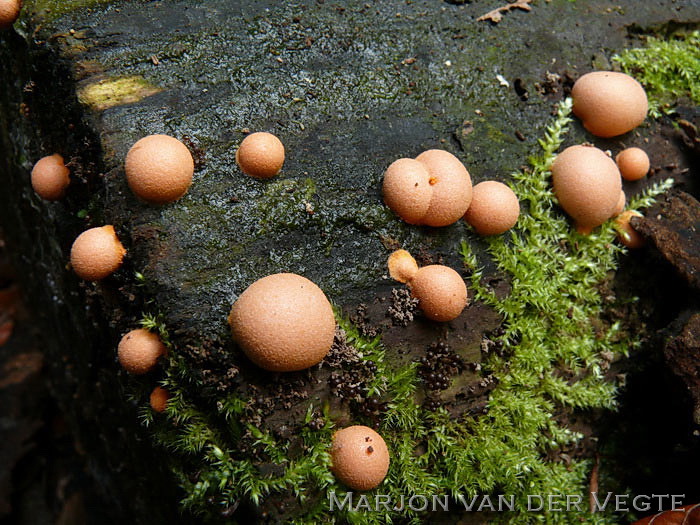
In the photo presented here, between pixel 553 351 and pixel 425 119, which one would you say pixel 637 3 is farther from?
pixel 553 351

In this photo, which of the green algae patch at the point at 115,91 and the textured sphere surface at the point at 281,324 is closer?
the textured sphere surface at the point at 281,324

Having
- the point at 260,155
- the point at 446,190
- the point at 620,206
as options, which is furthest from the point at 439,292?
the point at 620,206

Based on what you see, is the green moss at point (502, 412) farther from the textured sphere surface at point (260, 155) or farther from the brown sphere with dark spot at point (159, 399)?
the textured sphere surface at point (260, 155)

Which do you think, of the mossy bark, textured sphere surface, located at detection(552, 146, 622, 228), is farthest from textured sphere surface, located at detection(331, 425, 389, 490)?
textured sphere surface, located at detection(552, 146, 622, 228)

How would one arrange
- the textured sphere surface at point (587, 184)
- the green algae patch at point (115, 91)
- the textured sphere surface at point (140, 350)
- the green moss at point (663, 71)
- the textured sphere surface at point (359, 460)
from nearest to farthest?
the textured sphere surface at point (359, 460)
the textured sphere surface at point (140, 350)
the green algae patch at point (115, 91)
the textured sphere surface at point (587, 184)
the green moss at point (663, 71)

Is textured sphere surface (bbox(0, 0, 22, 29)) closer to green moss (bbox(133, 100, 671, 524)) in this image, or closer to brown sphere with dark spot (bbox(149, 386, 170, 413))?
green moss (bbox(133, 100, 671, 524))

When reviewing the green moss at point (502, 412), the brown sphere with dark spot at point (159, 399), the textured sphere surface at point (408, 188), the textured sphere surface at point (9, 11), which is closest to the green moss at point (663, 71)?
the green moss at point (502, 412)
